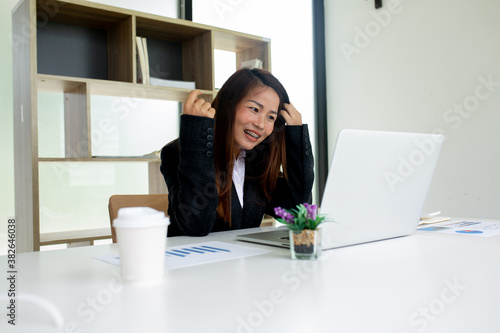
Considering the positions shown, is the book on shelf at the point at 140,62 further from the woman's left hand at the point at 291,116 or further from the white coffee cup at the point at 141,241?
Answer: the white coffee cup at the point at 141,241

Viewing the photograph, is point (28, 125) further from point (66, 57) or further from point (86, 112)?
point (66, 57)

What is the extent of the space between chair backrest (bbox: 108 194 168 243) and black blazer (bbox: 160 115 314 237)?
0.37ft

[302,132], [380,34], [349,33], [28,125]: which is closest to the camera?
[302,132]

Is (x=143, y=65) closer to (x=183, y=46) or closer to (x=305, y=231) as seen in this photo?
(x=183, y=46)

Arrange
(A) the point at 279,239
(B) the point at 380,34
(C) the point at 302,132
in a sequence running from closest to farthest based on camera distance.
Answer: (A) the point at 279,239, (C) the point at 302,132, (B) the point at 380,34

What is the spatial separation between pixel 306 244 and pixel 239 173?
80 centimetres

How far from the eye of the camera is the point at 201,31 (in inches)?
112

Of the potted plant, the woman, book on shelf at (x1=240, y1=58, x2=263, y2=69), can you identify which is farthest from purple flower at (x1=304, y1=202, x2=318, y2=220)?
book on shelf at (x1=240, y1=58, x2=263, y2=69)

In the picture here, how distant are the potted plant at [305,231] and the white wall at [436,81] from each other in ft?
7.60

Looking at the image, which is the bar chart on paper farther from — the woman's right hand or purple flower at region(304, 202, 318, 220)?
the woman's right hand

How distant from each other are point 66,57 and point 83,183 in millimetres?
718

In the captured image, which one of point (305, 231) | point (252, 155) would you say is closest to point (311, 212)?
point (305, 231)

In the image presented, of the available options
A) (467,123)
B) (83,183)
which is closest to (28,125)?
(83,183)

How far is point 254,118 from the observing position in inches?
63.9
